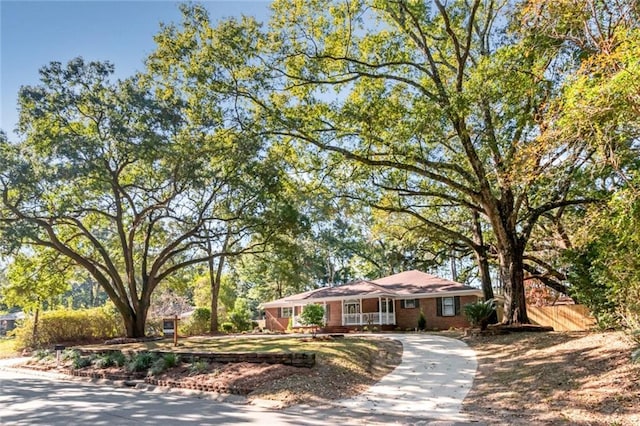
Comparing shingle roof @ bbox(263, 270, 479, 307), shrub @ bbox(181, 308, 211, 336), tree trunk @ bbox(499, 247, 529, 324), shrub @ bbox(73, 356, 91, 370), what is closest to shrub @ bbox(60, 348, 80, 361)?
shrub @ bbox(73, 356, 91, 370)

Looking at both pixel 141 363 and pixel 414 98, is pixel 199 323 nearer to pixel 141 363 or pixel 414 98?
pixel 141 363

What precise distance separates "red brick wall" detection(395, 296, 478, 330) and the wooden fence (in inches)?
164

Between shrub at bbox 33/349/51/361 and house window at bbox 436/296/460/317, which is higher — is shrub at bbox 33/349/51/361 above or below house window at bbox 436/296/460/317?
below

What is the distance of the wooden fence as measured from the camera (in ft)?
65.2

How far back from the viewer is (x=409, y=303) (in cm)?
2845

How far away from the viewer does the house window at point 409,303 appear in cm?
2822

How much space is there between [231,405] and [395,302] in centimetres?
2141

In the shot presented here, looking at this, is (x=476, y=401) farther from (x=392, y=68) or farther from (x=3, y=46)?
Result: (x=3, y=46)

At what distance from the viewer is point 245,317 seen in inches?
1272

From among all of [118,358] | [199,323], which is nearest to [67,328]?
[199,323]

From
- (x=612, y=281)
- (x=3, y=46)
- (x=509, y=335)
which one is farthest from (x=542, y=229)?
(x=3, y=46)

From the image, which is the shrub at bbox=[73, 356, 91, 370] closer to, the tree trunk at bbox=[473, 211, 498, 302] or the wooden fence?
the tree trunk at bbox=[473, 211, 498, 302]

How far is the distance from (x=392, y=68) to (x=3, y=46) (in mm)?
11359

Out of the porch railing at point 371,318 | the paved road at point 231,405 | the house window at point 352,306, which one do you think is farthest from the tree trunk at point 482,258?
the house window at point 352,306
